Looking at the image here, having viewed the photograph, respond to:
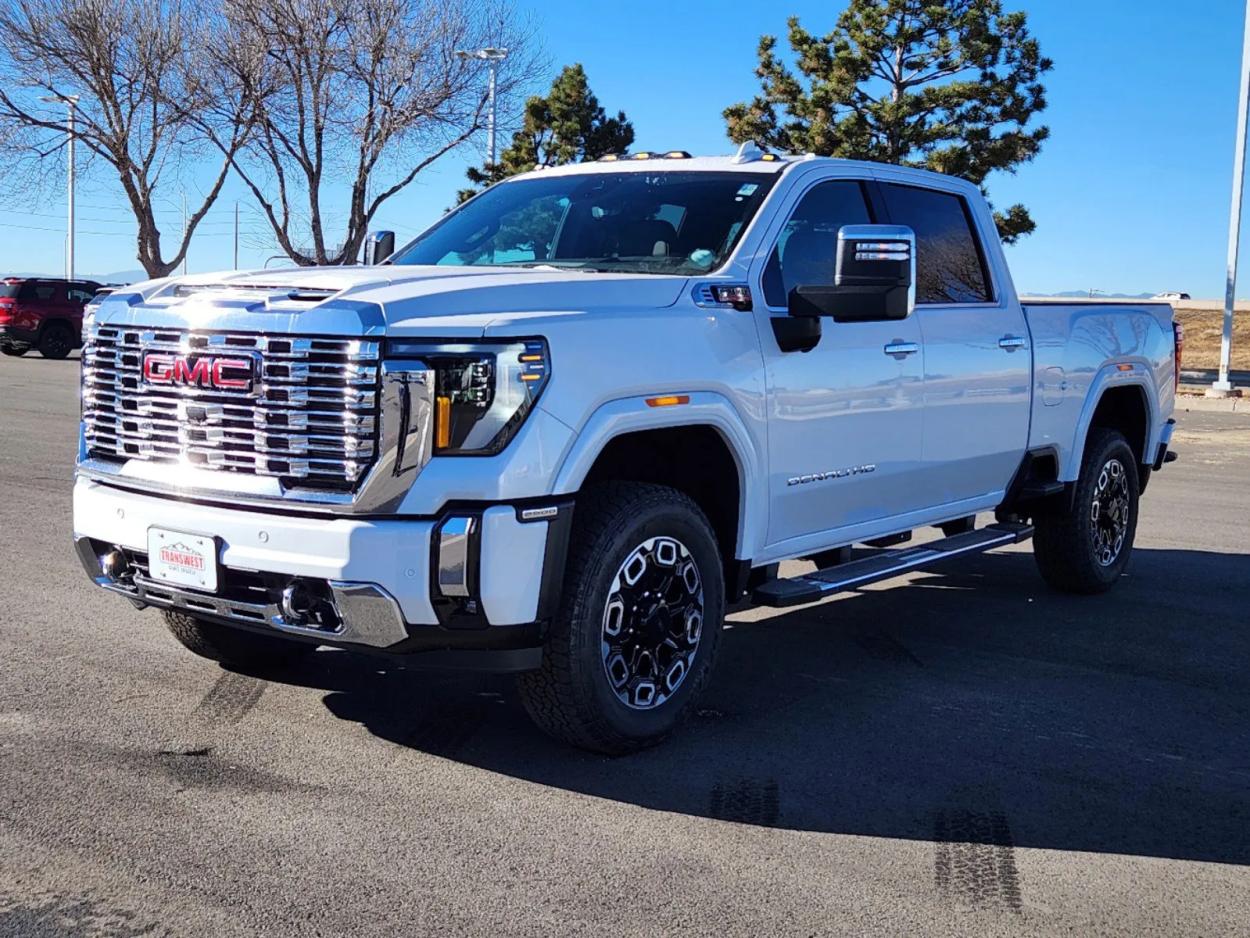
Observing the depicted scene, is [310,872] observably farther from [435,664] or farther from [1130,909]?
[1130,909]

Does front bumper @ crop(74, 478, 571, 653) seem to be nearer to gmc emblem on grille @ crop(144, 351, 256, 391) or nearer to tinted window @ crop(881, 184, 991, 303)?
gmc emblem on grille @ crop(144, 351, 256, 391)

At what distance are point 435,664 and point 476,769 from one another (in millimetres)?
465

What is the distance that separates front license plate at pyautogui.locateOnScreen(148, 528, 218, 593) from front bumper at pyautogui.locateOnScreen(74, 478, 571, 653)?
0.03 m

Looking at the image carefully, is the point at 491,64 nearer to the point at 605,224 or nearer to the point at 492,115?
the point at 492,115

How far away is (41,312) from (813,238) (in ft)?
98.7

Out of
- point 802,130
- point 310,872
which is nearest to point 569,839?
point 310,872

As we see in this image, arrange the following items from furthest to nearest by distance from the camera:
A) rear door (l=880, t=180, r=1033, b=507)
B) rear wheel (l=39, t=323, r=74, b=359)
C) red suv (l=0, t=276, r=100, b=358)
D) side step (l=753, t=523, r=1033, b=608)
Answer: rear wheel (l=39, t=323, r=74, b=359), red suv (l=0, t=276, r=100, b=358), rear door (l=880, t=180, r=1033, b=507), side step (l=753, t=523, r=1033, b=608)

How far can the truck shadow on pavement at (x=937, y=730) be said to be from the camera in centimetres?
428

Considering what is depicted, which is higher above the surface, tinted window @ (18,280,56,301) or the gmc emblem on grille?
tinted window @ (18,280,56,301)

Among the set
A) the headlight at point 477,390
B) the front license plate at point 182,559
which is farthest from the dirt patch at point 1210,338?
the front license plate at point 182,559

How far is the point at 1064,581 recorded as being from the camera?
771 cm

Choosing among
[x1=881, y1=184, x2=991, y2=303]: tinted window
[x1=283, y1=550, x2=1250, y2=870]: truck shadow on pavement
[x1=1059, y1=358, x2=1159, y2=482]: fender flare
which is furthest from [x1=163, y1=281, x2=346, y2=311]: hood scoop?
[x1=1059, y1=358, x2=1159, y2=482]: fender flare

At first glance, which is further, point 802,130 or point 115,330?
point 802,130

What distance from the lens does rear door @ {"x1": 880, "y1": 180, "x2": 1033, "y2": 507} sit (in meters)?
6.18
